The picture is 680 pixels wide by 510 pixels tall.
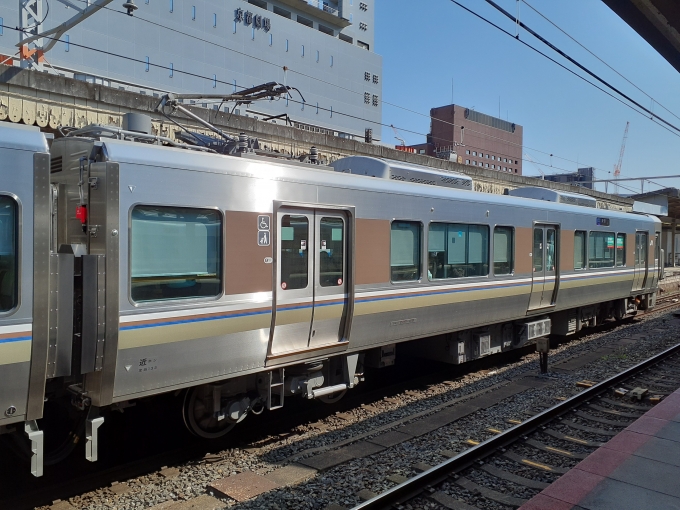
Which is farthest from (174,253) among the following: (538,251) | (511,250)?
(538,251)

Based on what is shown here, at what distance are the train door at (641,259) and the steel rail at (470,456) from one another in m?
7.80

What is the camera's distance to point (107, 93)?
396 inches

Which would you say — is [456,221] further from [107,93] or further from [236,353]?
[107,93]

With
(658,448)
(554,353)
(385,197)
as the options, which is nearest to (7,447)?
(385,197)

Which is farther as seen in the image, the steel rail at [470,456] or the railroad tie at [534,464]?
the railroad tie at [534,464]

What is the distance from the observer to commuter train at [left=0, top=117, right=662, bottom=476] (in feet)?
15.1

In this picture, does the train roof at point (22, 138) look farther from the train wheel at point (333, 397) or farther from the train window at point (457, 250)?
the train window at point (457, 250)

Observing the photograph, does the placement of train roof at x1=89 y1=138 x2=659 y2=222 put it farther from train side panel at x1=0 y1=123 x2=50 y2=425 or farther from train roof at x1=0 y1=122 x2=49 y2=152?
train side panel at x1=0 y1=123 x2=50 y2=425

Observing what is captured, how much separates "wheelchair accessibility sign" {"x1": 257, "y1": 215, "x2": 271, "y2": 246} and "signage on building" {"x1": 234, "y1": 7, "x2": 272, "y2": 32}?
39.8m

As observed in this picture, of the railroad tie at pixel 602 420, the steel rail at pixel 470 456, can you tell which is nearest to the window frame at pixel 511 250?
the steel rail at pixel 470 456

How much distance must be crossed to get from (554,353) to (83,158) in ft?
36.2

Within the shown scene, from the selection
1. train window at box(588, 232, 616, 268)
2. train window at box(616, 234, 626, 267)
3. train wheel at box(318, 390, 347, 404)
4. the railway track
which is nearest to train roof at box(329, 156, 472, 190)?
train wheel at box(318, 390, 347, 404)

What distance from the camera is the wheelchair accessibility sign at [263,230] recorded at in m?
6.14

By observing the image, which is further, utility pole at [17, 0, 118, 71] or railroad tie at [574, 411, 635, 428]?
utility pole at [17, 0, 118, 71]
